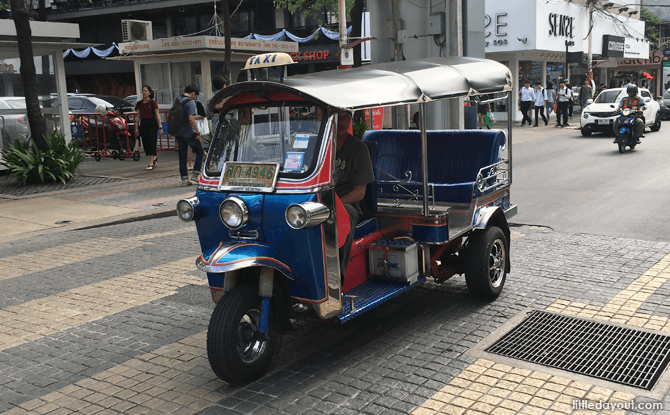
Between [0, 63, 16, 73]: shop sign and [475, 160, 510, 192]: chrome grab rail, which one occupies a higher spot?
[0, 63, 16, 73]: shop sign

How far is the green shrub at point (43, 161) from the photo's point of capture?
13773 mm

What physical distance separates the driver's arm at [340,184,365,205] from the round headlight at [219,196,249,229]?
3.13 ft

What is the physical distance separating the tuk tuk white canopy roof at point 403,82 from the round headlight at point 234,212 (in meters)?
0.88

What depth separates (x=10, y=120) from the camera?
15.6 meters

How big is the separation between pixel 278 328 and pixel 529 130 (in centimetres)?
2296

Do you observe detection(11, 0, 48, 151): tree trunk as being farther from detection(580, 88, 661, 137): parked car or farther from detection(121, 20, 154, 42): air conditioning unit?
detection(580, 88, 661, 137): parked car

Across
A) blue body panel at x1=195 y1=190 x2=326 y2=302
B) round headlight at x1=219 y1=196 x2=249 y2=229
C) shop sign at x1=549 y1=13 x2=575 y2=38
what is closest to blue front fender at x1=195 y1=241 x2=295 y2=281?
blue body panel at x1=195 y1=190 x2=326 y2=302

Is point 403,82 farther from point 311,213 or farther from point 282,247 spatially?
point 282,247

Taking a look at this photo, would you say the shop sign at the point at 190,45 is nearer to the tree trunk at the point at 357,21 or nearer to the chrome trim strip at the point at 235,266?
the tree trunk at the point at 357,21

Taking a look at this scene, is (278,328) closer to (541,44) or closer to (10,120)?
(10,120)

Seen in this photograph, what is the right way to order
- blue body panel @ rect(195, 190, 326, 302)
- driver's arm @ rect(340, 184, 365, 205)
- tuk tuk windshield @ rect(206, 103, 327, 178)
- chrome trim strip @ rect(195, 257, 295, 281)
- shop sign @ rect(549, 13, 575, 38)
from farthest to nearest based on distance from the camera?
shop sign @ rect(549, 13, 575, 38) < driver's arm @ rect(340, 184, 365, 205) < tuk tuk windshield @ rect(206, 103, 327, 178) < blue body panel @ rect(195, 190, 326, 302) < chrome trim strip @ rect(195, 257, 295, 281)

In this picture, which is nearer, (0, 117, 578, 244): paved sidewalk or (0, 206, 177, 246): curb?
(0, 206, 177, 246): curb

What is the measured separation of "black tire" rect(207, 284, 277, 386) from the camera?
4.33 m

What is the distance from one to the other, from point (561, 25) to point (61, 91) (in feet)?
75.5
